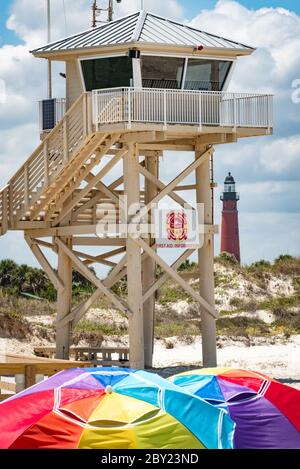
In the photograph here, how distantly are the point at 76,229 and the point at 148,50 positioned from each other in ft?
18.3

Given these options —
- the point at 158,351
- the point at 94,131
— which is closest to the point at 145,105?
the point at 94,131

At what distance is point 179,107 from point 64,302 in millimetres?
7370

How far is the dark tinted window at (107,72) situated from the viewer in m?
37.0

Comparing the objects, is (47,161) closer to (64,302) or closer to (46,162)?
(46,162)

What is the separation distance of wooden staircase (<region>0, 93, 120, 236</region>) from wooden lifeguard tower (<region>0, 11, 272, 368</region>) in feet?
0.09

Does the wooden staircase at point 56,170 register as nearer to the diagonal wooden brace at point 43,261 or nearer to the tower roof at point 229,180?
the diagonal wooden brace at point 43,261

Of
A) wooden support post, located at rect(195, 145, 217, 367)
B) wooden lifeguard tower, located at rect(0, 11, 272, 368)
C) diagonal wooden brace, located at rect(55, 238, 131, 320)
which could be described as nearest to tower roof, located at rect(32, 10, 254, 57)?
wooden lifeguard tower, located at rect(0, 11, 272, 368)

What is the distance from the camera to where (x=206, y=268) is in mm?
40281

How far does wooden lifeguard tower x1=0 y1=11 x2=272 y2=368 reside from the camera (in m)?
36.4

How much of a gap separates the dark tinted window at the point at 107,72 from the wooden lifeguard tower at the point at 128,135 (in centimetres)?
3

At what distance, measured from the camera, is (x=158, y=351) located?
1843 inches

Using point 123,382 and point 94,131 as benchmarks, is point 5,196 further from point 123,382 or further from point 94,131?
point 123,382

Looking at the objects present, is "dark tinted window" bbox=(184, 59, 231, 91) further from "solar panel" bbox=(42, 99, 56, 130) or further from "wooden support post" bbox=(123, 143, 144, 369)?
"solar panel" bbox=(42, 99, 56, 130)
